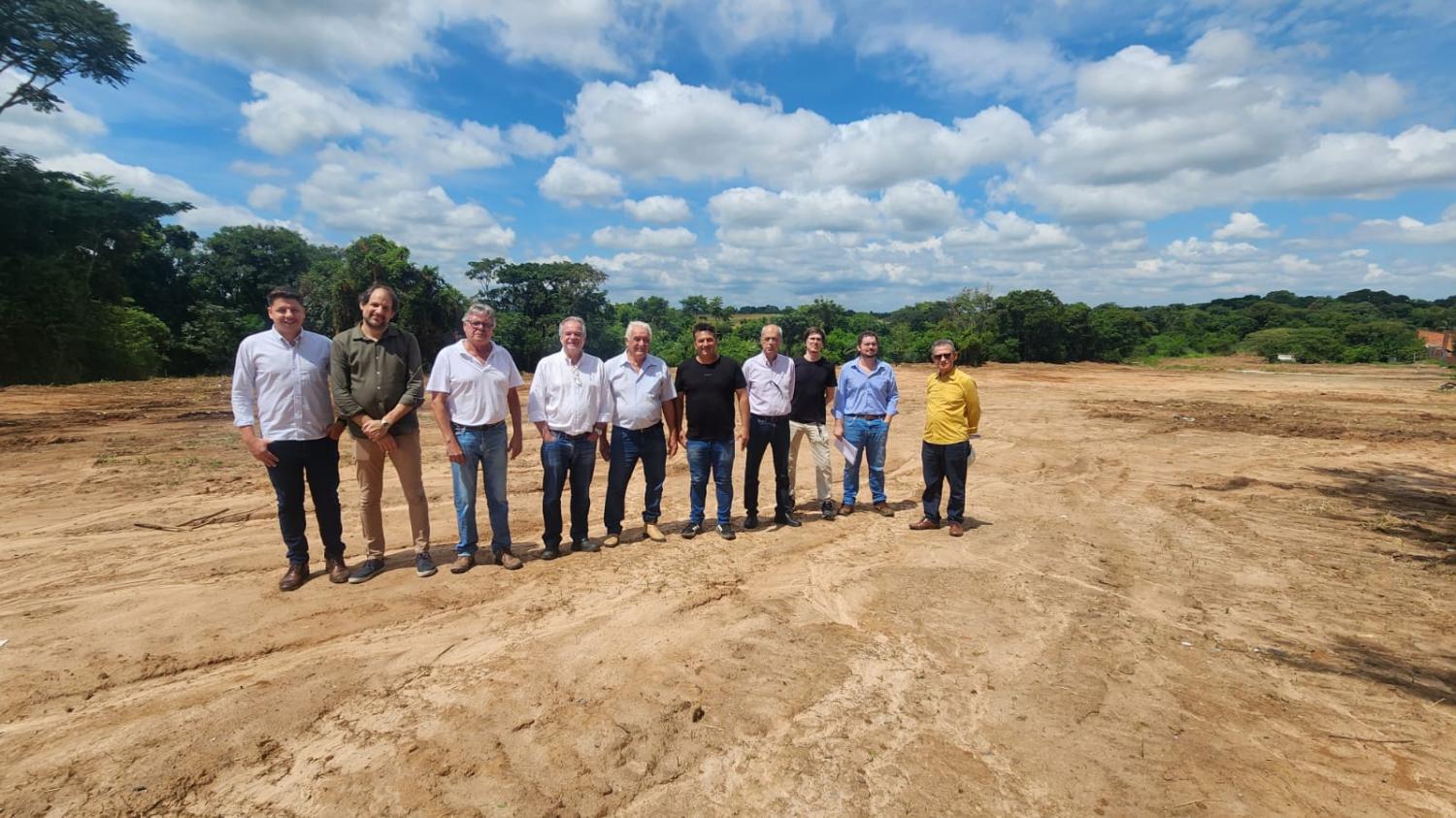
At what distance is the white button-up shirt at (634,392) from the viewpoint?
4.71 m

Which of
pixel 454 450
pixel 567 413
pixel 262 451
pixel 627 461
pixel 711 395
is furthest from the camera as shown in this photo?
pixel 711 395

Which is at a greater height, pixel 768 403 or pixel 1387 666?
pixel 768 403

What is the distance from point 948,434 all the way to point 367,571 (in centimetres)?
455

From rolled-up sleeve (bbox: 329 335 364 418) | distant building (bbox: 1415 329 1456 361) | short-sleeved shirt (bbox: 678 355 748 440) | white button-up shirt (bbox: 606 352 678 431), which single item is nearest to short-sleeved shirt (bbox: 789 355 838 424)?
short-sleeved shirt (bbox: 678 355 748 440)

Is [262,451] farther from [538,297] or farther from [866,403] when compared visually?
[538,297]

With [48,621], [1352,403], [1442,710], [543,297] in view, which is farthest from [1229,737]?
[543,297]

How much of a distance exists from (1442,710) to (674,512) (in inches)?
201

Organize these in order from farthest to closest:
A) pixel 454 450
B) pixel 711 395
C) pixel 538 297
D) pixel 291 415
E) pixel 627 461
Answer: pixel 538 297 < pixel 711 395 < pixel 627 461 < pixel 454 450 < pixel 291 415

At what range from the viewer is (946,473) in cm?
555

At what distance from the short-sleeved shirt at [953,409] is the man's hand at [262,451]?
4751mm

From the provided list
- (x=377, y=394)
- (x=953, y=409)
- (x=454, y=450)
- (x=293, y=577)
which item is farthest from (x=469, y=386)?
(x=953, y=409)

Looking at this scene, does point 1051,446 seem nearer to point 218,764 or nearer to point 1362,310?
point 218,764

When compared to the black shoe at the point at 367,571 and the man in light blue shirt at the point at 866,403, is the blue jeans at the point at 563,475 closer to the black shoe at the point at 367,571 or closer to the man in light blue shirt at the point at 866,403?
the black shoe at the point at 367,571

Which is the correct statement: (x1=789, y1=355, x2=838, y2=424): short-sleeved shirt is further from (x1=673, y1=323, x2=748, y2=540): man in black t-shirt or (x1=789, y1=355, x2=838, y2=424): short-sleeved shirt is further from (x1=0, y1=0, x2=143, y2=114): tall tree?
(x1=0, y1=0, x2=143, y2=114): tall tree
